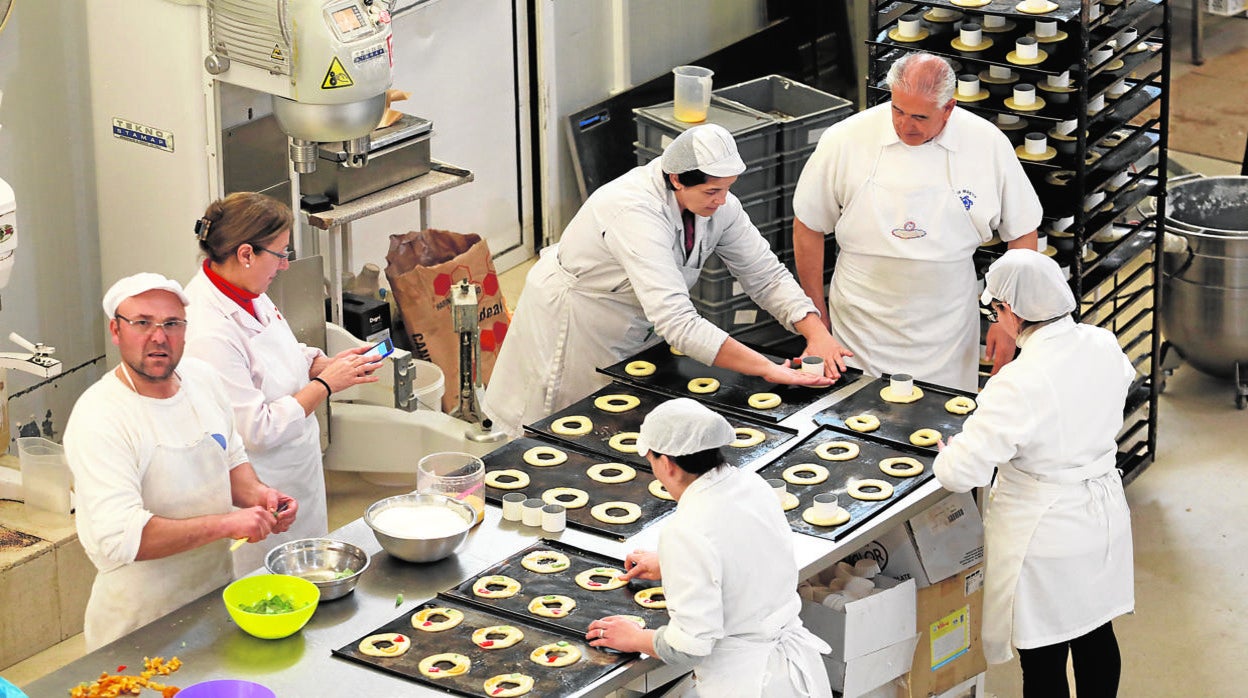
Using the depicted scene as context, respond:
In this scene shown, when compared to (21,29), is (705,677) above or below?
below

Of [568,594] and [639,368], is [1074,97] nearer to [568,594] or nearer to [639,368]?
[639,368]

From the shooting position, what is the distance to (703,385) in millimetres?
4832

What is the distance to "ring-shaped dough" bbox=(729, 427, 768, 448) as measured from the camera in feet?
14.7

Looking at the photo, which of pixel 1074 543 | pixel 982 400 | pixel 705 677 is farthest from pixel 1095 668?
pixel 705 677

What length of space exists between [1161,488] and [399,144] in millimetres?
3249

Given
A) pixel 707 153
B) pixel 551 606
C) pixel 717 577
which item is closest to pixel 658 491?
pixel 551 606

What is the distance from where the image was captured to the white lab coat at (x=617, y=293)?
4684 mm

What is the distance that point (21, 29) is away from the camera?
5410 mm

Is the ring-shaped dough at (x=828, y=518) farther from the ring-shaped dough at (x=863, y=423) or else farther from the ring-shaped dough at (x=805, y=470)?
the ring-shaped dough at (x=863, y=423)

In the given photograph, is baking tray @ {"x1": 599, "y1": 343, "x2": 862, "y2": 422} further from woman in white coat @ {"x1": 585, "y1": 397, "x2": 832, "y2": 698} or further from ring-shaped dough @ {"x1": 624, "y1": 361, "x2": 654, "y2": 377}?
woman in white coat @ {"x1": 585, "y1": 397, "x2": 832, "y2": 698}

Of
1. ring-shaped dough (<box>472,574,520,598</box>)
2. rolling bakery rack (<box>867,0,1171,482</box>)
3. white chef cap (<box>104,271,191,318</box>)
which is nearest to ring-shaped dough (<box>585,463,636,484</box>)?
ring-shaped dough (<box>472,574,520,598</box>)

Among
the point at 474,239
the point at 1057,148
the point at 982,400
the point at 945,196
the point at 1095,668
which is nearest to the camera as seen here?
the point at 982,400

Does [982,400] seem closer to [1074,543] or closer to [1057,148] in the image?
[1074,543]

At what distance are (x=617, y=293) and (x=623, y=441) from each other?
62cm
